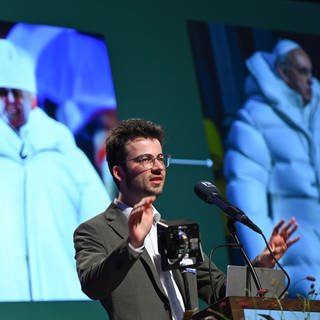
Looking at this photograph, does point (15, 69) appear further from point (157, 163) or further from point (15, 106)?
point (157, 163)

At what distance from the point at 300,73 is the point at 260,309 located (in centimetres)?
320

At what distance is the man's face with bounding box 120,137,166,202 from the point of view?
3006 millimetres

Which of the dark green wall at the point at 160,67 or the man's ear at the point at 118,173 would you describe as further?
the dark green wall at the point at 160,67

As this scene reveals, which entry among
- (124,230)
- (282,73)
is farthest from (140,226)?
(282,73)

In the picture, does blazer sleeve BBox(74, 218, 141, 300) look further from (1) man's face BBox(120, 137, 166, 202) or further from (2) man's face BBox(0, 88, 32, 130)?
(2) man's face BBox(0, 88, 32, 130)

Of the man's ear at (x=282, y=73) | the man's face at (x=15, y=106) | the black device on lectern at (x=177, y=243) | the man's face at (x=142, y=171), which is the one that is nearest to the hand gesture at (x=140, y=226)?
the black device on lectern at (x=177, y=243)

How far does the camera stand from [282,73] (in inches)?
213

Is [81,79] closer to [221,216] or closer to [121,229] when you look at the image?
[221,216]

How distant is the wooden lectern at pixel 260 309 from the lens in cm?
243

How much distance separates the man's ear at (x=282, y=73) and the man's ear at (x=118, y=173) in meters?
2.50

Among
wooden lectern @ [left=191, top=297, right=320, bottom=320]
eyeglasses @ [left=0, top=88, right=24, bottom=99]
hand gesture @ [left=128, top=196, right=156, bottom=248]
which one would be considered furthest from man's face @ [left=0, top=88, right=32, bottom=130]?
wooden lectern @ [left=191, top=297, right=320, bottom=320]

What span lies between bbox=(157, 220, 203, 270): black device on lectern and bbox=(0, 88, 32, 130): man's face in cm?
168

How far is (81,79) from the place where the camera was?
4.66m

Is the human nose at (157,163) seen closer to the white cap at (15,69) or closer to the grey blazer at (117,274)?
the grey blazer at (117,274)
